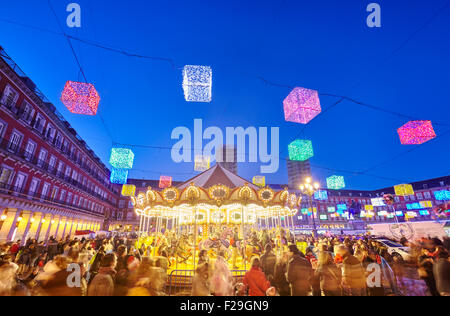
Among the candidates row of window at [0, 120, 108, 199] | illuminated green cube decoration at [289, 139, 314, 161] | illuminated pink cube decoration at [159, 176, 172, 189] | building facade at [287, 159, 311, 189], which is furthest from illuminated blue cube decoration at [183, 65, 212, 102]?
building facade at [287, 159, 311, 189]

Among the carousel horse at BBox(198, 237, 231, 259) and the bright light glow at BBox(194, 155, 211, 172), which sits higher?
the bright light glow at BBox(194, 155, 211, 172)

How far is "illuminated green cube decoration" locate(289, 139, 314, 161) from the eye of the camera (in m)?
9.52

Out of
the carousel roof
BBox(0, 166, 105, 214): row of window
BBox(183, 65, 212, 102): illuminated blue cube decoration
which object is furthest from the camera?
BBox(0, 166, 105, 214): row of window

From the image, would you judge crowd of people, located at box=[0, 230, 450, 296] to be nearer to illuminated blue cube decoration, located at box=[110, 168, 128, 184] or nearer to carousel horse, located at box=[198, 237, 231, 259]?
carousel horse, located at box=[198, 237, 231, 259]

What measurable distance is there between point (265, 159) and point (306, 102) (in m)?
4.38

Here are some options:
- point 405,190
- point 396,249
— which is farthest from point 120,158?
point 405,190

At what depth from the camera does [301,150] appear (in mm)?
9625

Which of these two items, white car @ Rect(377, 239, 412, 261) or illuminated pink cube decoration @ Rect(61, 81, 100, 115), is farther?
white car @ Rect(377, 239, 412, 261)

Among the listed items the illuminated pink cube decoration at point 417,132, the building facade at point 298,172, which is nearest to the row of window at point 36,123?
the illuminated pink cube decoration at point 417,132

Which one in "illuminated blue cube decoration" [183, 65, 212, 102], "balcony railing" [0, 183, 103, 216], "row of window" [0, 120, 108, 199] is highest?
"row of window" [0, 120, 108, 199]

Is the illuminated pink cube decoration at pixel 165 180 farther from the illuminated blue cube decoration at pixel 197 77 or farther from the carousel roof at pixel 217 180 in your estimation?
the illuminated blue cube decoration at pixel 197 77

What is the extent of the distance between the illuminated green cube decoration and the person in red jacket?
6622 millimetres

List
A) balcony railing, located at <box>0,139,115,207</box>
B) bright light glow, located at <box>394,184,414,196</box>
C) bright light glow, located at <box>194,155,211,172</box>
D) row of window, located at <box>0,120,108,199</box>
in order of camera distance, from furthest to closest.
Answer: bright light glow, located at <box>394,184,414,196</box>
row of window, located at <box>0,120,108,199</box>
balcony railing, located at <box>0,139,115,207</box>
bright light glow, located at <box>194,155,211,172</box>
